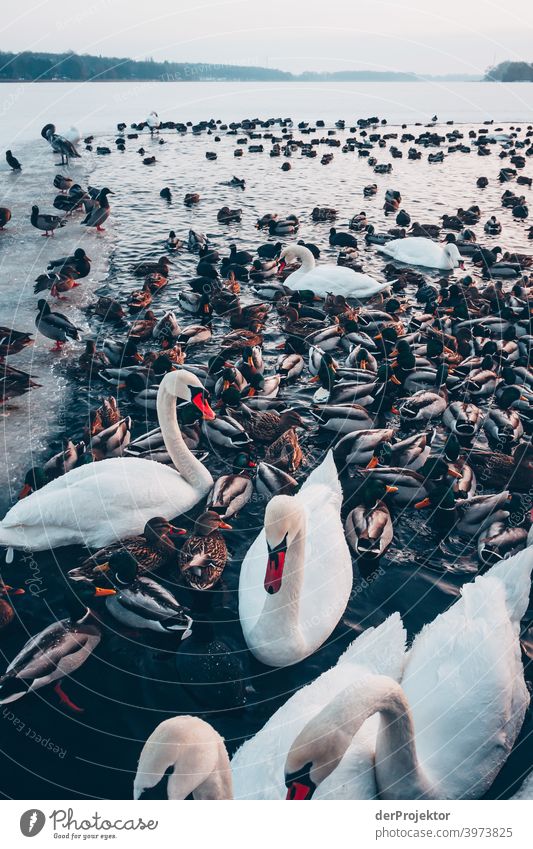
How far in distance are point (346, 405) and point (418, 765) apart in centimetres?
686

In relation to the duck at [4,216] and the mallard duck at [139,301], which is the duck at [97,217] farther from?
the mallard duck at [139,301]

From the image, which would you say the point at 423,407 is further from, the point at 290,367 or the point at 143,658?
the point at 143,658

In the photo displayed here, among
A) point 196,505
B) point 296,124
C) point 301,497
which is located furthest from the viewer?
point 296,124

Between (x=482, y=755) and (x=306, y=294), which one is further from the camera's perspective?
(x=306, y=294)

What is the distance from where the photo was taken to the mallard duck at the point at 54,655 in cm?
643

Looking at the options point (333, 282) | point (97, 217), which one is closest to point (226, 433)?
point (333, 282)

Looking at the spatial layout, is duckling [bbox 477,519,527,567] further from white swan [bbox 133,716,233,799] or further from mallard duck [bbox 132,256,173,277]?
mallard duck [bbox 132,256,173,277]

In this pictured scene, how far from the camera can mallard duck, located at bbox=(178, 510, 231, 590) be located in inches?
308

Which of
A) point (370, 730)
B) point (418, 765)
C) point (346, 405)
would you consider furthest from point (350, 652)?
point (346, 405)

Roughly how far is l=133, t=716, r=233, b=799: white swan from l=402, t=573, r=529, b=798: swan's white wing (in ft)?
6.14
